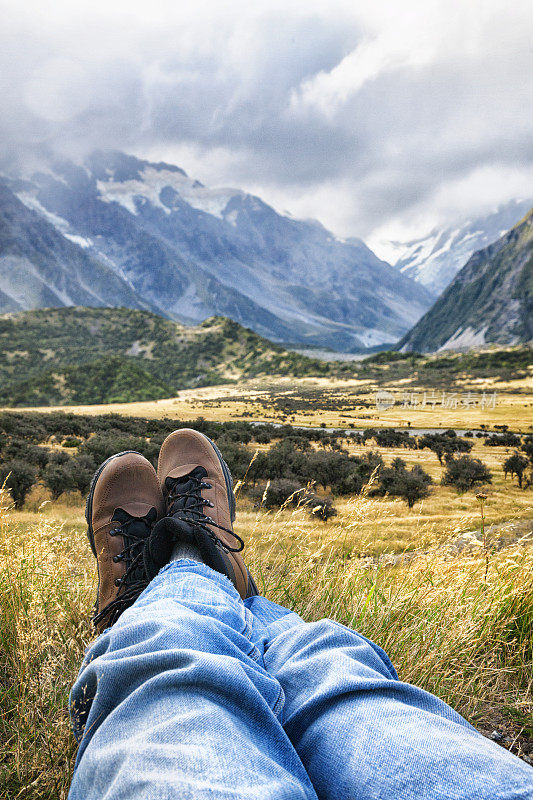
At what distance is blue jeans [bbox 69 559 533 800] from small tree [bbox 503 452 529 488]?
5330 mm

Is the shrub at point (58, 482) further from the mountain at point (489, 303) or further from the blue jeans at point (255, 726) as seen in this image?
the mountain at point (489, 303)

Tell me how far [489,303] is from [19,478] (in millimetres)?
152091

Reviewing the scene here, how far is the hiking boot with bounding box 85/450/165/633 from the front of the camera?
203 cm

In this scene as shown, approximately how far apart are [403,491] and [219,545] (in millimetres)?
3491

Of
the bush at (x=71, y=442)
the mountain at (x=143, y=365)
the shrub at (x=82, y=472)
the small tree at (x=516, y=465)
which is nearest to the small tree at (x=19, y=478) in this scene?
the shrub at (x=82, y=472)

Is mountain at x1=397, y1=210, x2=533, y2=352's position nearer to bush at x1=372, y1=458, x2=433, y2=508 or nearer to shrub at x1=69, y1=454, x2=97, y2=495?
bush at x1=372, y1=458, x2=433, y2=508

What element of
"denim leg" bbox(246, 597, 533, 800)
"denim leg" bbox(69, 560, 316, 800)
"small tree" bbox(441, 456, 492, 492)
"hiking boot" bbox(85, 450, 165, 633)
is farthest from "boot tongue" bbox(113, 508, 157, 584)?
"small tree" bbox(441, 456, 492, 492)

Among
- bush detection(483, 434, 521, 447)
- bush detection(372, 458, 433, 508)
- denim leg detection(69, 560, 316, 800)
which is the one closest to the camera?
denim leg detection(69, 560, 316, 800)

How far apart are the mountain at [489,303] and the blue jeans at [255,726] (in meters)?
119

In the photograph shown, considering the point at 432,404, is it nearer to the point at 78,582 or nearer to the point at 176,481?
the point at 176,481

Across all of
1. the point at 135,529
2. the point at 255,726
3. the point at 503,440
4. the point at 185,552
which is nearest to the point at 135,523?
the point at 135,529

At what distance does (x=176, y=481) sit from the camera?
293cm

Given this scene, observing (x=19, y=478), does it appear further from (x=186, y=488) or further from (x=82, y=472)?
(x=186, y=488)

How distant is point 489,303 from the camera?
132 metres
